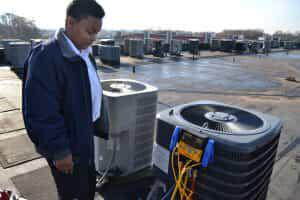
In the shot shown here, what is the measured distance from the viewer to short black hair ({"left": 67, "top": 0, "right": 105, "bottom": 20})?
4.23ft

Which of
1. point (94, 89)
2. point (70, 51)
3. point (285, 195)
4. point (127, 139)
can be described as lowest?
point (285, 195)

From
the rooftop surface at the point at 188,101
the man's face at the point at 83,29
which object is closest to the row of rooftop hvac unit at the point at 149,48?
the rooftop surface at the point at 188,101

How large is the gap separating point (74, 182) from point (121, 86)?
1.28 metres

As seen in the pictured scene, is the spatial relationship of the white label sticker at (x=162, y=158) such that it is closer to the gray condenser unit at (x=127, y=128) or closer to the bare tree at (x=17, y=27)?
the gray condenser unit at (x=127, y=128)

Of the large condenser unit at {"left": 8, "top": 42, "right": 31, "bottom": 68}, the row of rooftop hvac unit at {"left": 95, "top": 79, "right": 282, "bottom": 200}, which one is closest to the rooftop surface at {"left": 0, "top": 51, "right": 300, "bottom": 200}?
the large condenser unit at {"left": 8, "top": 42, "right": 31, "bottom": 68}

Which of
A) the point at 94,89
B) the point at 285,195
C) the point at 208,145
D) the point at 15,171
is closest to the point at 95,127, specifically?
the point at 94,89

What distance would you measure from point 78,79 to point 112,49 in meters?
9.89

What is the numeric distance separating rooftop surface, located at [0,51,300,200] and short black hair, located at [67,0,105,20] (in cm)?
195

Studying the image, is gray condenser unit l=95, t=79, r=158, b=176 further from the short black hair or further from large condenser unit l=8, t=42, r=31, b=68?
large condenser unit l=8, t=42, r=31, b=68

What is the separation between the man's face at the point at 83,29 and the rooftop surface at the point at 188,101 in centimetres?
179

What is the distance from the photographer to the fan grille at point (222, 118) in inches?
68.2

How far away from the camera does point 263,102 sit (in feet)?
21.0

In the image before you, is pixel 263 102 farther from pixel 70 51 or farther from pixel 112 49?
pixel 112 49

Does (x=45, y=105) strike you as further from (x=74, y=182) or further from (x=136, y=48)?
(x=136, y=48)
